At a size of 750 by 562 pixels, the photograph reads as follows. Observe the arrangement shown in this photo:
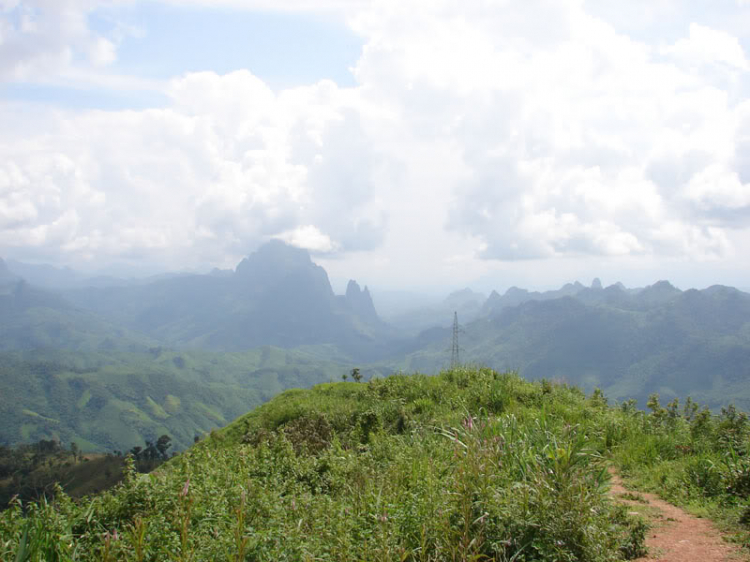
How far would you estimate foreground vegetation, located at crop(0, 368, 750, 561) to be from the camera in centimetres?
429

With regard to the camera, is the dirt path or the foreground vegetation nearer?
the foreground vegetation

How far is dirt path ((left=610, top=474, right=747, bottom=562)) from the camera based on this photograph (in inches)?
Answer: 194

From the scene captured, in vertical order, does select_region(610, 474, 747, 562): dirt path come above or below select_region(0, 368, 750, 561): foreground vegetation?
below

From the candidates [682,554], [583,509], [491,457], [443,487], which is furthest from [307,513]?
[682,554]

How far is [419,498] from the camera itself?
5184 millimetres

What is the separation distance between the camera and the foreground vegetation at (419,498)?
4293 mm

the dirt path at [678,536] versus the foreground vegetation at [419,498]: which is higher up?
the foreground vegetation at [419,498]

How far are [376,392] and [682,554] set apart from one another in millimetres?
9481

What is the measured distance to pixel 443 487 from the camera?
18.0 feet

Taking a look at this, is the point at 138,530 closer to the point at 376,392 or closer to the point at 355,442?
the point at 355,442

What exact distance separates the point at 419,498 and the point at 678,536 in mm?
3278

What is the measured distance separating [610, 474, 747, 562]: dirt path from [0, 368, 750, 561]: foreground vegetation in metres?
0.29

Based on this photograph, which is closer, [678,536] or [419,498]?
[419,498]

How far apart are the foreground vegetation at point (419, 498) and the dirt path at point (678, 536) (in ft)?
0.94
